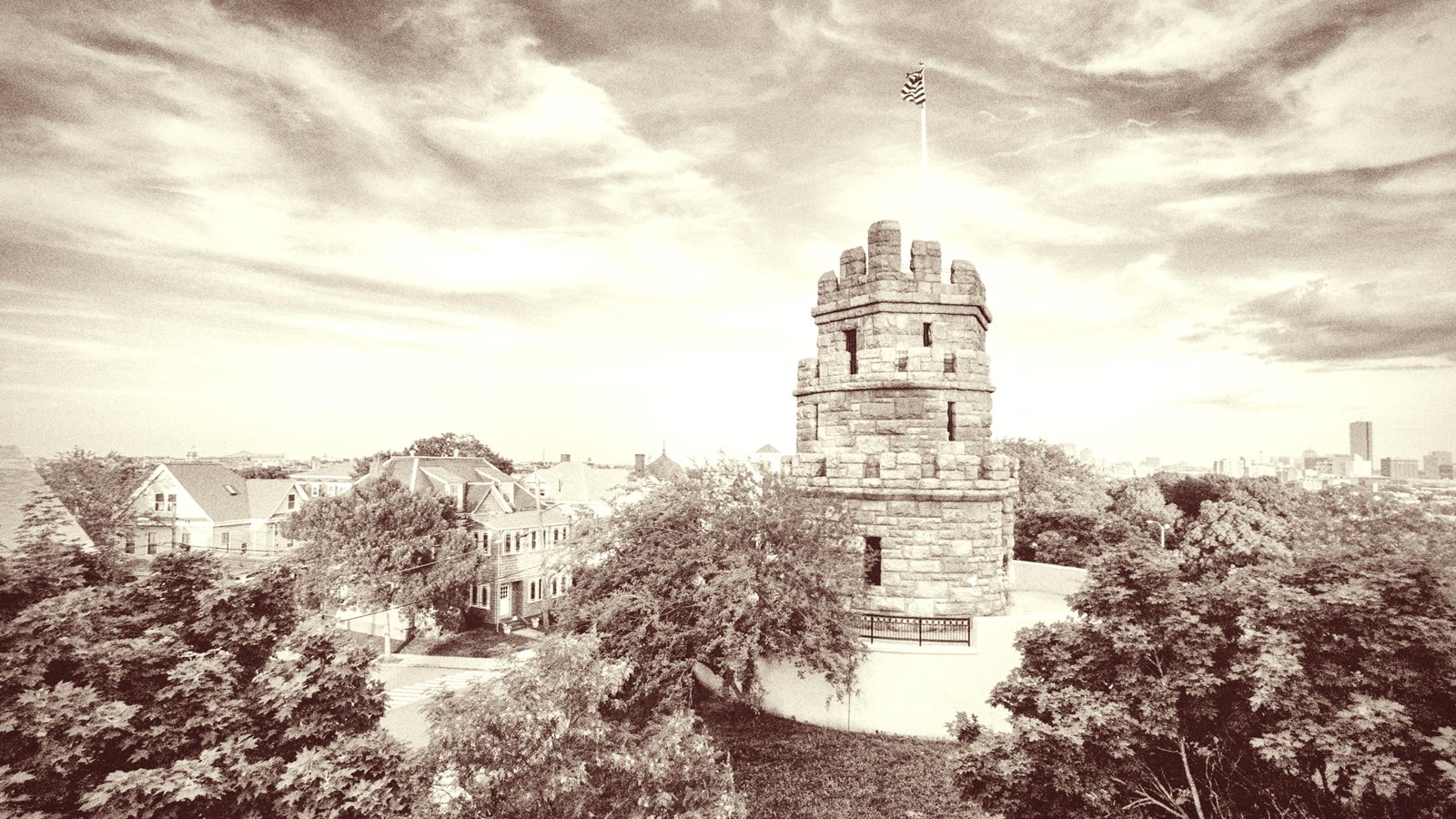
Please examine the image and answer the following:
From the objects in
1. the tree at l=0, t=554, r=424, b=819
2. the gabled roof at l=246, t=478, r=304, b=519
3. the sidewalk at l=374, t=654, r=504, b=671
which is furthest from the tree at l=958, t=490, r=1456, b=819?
the gabled roof at l=246, t=478, r=304, b=519

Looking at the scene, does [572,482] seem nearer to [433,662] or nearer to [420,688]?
[433,662]

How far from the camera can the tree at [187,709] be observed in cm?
688

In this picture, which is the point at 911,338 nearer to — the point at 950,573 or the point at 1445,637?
the point at 950,573

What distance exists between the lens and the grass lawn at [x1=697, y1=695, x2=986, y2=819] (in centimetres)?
1237

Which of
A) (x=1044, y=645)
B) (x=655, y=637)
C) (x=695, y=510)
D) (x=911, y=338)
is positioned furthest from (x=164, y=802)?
(x=911, y=338)

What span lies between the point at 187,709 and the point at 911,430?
597 inches

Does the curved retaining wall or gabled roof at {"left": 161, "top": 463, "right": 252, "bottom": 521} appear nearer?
the curved retaining wall

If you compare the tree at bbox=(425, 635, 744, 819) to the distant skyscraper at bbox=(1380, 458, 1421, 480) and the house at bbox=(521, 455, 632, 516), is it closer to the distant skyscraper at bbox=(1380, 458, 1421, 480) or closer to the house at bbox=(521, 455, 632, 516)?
the house at bbox=(521, 455, 632, 516)

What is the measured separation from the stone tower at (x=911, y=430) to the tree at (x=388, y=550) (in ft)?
70.1

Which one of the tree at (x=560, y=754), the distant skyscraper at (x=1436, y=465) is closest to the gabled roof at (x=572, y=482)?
the tree at (x=560, y=754)

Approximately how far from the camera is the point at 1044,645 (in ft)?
33.8

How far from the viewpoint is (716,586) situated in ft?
46.2

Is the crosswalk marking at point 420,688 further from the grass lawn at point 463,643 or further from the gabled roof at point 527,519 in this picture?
the gabled roof at point 527,519

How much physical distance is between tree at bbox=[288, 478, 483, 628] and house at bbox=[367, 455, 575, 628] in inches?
122
